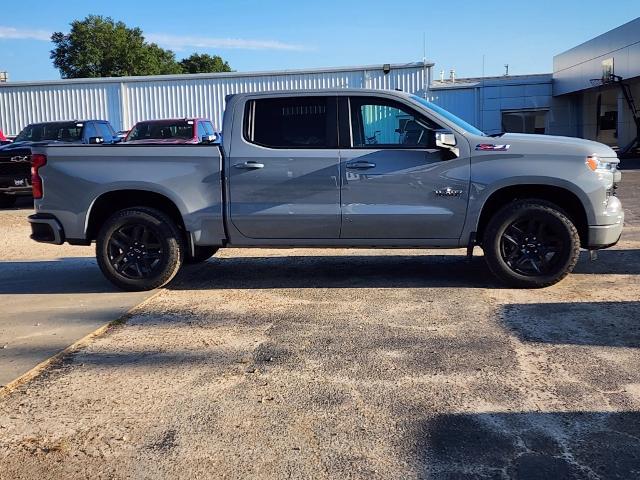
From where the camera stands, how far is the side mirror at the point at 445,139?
6309mm

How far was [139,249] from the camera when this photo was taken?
6984 millimetres

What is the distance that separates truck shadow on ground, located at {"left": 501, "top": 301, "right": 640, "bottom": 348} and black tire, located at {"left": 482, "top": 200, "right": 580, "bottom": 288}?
543mm

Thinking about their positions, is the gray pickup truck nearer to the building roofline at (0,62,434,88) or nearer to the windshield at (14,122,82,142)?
the windshield at (14,122,82,142)

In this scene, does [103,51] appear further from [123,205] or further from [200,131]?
[123,205]

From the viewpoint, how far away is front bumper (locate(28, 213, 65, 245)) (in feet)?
22.6

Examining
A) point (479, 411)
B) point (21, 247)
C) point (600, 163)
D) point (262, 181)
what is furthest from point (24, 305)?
point (600, 163)

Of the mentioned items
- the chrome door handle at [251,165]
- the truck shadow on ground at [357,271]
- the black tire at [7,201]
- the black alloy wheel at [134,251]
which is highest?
the chrome door handle at [251,165]

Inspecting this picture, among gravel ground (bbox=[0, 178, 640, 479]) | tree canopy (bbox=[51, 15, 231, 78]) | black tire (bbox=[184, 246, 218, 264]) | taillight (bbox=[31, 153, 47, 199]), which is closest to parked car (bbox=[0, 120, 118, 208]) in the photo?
black tire (bbox=[184, 246, 218, 264])

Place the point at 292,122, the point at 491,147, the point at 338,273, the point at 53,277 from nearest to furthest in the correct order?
the point at 491,147 → the point at 292,122 → the point at 338,273 → the point at 53,277

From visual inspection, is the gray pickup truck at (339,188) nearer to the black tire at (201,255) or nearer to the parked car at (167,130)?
the black tire at (201,255)

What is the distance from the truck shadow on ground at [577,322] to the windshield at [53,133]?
13.3 metres

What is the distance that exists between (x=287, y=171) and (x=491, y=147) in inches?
79.9

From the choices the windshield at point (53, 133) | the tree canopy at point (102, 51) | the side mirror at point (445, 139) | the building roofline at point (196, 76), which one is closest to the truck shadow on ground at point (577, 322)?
the side mirror at point (445, 139)

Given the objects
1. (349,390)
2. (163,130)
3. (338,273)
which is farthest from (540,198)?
(163,130)
